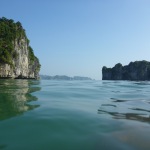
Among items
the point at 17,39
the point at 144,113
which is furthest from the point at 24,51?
the point at 144,113

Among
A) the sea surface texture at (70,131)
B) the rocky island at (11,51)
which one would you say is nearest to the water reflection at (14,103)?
the sea surface texture at (70,131)

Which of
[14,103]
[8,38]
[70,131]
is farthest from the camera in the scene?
[8,38]

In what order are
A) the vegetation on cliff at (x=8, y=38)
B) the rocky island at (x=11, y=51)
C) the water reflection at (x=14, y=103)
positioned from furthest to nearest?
the rocky island at (x=11, y=51) < the vegetation on cliff at (x=8, y=38) < the water reflection at (x=14, y=103)

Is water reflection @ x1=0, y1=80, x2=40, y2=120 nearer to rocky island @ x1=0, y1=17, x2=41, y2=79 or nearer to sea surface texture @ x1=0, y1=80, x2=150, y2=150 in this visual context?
sea surface texture @ x1=0, y1=80, x2=150, y2=150

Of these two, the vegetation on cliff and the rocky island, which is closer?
the vegetation on cliff

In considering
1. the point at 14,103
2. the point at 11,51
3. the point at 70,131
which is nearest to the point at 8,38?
the point at 11,51

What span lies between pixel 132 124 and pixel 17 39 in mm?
85230

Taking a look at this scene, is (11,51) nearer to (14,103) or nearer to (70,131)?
(14,103)

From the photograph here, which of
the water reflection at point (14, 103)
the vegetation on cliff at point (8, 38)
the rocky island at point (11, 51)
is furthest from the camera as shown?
the rocky island at point (11, 51)

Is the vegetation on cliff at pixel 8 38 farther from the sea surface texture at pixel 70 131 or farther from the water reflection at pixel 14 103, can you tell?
the sea surface texture at pixel 70 131

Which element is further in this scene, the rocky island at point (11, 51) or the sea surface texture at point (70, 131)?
the rocky island at point (11, 51)

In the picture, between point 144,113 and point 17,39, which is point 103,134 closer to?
point 144,113

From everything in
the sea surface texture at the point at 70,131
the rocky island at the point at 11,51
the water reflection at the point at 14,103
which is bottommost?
the sea surface texture at the point at 70,131

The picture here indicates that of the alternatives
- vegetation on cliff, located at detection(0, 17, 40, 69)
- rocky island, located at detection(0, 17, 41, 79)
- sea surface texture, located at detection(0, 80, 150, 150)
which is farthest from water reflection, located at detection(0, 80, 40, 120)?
vegetation on cliff, located at detection(0, 17, 40, 69)
